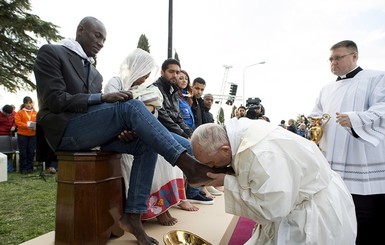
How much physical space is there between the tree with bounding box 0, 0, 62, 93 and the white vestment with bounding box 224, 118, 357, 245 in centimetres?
1574

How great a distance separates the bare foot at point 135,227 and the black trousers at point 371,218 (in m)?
2.15

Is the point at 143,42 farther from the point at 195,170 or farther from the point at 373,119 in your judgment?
the point at 195,170

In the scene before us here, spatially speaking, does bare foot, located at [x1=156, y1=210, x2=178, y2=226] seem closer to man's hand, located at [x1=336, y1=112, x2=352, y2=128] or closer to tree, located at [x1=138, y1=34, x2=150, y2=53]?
man's hand, located at [x1=336, y1=112, x2=352, y2=128]

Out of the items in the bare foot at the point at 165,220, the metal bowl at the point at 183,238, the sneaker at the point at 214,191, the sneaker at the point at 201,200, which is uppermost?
the metal bowl at the point at 183,238

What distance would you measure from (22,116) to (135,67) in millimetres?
5703

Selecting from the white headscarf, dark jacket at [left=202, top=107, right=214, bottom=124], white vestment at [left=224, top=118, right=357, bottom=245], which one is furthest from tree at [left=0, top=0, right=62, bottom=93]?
white vestment at [left=224, top=118, right=357, bottom=245]

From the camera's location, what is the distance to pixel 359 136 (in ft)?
9.97

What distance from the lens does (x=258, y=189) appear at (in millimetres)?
1643

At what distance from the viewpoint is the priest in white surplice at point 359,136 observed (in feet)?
10.0

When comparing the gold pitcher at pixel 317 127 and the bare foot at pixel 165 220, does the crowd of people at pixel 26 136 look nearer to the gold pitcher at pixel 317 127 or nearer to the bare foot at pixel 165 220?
the bare foot at pixel 165 220

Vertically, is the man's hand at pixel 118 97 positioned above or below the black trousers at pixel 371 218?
above

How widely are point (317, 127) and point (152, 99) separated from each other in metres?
1.80

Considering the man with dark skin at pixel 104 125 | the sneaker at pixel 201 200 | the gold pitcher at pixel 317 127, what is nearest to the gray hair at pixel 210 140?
the man with dark skin at pixel 104 125

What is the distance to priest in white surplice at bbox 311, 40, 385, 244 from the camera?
10.0ft
